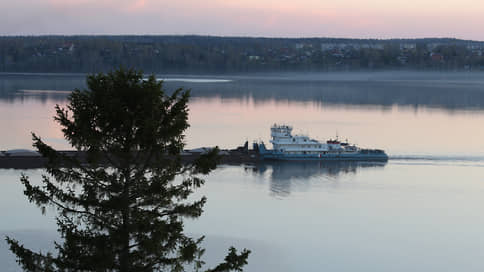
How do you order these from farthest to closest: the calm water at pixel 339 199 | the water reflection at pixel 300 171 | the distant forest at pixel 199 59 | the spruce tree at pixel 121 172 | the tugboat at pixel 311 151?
the distant forest at pixel 199 59
the tugboat at pixel 311 151
the water reflection at pixel 300 171
the calm water at pixel 339 199
the spruce tree at pixel 121 172

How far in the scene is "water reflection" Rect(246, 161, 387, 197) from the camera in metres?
32.7

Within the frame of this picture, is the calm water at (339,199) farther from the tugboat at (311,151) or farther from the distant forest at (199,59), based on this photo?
the distant forest at (199,59)

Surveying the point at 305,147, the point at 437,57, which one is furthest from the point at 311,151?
the point at 437,57

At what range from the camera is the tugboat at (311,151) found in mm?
40969

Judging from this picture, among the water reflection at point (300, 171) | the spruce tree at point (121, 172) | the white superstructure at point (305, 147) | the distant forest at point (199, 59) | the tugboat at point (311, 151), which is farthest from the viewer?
the distant forest at point (199, 59)

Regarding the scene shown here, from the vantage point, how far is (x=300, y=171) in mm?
37156

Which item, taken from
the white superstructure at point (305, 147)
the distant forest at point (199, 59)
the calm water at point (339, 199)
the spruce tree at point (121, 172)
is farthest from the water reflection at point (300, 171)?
the distant forest at point (199, 59)

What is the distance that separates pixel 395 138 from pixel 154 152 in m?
39.3

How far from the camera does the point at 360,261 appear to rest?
20.6 metres

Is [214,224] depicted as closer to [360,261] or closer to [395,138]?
[360,261]

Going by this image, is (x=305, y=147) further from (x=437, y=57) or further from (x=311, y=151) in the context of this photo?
(x=437, y=57)

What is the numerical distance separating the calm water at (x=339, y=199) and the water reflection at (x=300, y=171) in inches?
2.3

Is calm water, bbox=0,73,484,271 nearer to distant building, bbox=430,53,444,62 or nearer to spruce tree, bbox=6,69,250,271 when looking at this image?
spruce tree, bbox=6,69,250,271

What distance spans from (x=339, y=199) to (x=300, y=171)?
26.1 feet
